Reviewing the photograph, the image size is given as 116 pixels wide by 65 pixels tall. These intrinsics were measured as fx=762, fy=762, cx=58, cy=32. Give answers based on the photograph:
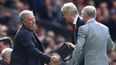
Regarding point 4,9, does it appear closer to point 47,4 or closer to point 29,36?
point 47,4

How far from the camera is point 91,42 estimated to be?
14094 mm

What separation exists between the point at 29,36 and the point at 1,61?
107 cm

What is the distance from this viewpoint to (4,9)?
2262 cm

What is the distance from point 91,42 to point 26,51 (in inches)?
49.5

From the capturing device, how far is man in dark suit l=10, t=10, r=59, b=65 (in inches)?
564

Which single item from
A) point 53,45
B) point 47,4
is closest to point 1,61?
point 53,45

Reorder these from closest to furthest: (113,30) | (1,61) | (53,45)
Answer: (1,61)
(53,45)
(113,30)

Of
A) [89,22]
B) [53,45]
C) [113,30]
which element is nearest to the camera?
[89,22]

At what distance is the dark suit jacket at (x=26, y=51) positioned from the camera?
564 inches

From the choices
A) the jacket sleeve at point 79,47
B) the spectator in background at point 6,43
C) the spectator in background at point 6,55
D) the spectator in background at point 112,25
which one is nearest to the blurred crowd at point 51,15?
the spectator in background at point 112,25

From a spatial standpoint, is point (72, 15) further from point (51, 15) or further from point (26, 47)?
point (51, 15)

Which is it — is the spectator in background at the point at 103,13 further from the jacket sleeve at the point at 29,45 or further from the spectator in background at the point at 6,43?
the jacket sleeve at the point at 29,45

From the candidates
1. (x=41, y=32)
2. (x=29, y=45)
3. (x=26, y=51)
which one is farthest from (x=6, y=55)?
(x=41, y=32)

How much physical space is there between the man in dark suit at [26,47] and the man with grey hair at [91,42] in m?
0.72
